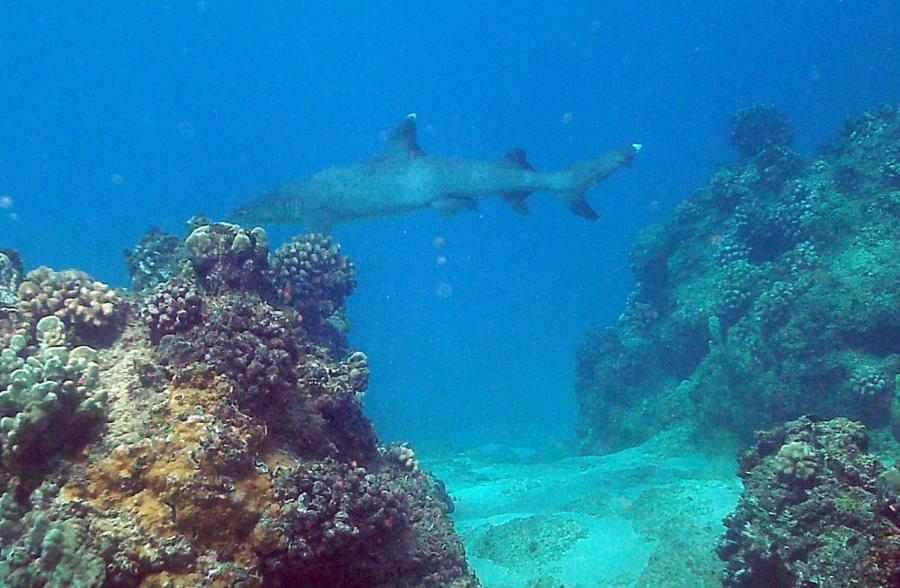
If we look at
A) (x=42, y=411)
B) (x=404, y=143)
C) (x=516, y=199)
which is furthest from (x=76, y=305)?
(x=516, y=199)

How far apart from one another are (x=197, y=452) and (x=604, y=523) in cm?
586

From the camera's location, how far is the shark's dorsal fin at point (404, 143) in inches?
489

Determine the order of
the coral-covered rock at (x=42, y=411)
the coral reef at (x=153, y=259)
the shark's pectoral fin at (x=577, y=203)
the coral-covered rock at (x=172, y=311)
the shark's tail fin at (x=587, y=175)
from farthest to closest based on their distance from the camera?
the shark's pectoral fin at (x=577, y=203) < the shark's tail fin at (x=587, y=175) < the coral reef at (x=153, y=259) < the coral-covered rock at (x=172, y=311) < the coral-covered rock at (x=42, y=411)

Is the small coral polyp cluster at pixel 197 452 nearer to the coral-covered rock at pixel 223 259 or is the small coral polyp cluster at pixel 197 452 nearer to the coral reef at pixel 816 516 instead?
the coral-covered rock at pixel 223 259

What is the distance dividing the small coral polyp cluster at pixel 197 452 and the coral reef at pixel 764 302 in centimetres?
936

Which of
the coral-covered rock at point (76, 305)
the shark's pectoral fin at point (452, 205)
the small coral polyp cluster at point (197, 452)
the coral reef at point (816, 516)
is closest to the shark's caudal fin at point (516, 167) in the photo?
the shark's pectoral fin at point (452, 205)

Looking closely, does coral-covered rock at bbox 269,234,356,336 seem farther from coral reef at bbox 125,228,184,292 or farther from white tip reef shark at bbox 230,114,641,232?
white tip reef shark at bbox 230,114,641,232

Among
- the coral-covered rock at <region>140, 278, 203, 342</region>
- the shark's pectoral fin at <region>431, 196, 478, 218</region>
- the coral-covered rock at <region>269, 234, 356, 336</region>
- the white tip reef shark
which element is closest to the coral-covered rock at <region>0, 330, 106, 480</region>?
the coral-covered rock at <region>140, 278, 203, 342</region>

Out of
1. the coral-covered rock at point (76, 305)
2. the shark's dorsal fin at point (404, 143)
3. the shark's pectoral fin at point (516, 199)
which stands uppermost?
the shark's dorsal fin at point (404, 143)

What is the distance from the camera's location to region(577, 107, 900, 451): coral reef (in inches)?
458

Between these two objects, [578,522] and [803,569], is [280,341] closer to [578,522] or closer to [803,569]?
[803,569]

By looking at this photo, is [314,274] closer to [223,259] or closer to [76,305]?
[223,259]

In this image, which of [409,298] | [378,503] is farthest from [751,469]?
[409,298]

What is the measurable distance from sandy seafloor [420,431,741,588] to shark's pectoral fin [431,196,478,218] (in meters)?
5.33
